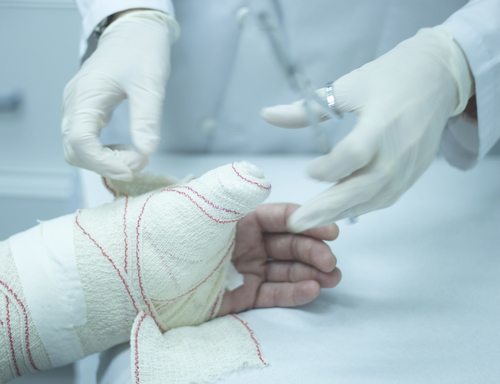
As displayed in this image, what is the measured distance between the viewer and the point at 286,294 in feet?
2.42

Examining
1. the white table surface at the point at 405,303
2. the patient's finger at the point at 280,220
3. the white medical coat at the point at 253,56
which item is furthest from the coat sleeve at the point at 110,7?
the patient's finger at the point at 280,220

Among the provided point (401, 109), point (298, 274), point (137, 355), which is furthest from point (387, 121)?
point (137, 355)

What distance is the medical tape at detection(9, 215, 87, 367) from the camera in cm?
66

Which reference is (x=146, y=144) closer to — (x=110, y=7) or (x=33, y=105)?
(x=110, y=7)

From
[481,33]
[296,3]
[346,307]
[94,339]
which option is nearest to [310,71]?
[296,3]

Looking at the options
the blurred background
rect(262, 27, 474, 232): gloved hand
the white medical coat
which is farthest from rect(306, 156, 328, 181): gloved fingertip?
the blurred background

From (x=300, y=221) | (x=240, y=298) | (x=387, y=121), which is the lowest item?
(x=240, y=298)

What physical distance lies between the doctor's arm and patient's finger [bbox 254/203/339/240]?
0.28 feet

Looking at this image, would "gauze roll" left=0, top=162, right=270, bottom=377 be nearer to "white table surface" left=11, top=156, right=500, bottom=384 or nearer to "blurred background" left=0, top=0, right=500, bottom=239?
"white table surface" left=11, top=156, right=500, bottom=384

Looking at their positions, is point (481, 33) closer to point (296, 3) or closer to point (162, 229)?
point (296, 3)

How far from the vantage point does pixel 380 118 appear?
2.06 feet

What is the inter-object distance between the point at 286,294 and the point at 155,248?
18 centimetres

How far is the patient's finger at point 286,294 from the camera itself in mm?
721

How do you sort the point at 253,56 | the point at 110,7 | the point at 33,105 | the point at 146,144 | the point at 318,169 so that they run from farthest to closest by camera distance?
the point at 33,105 → the point at 253,56 → the point at 110,7 → the point at 146,144 → the point at 318,169
